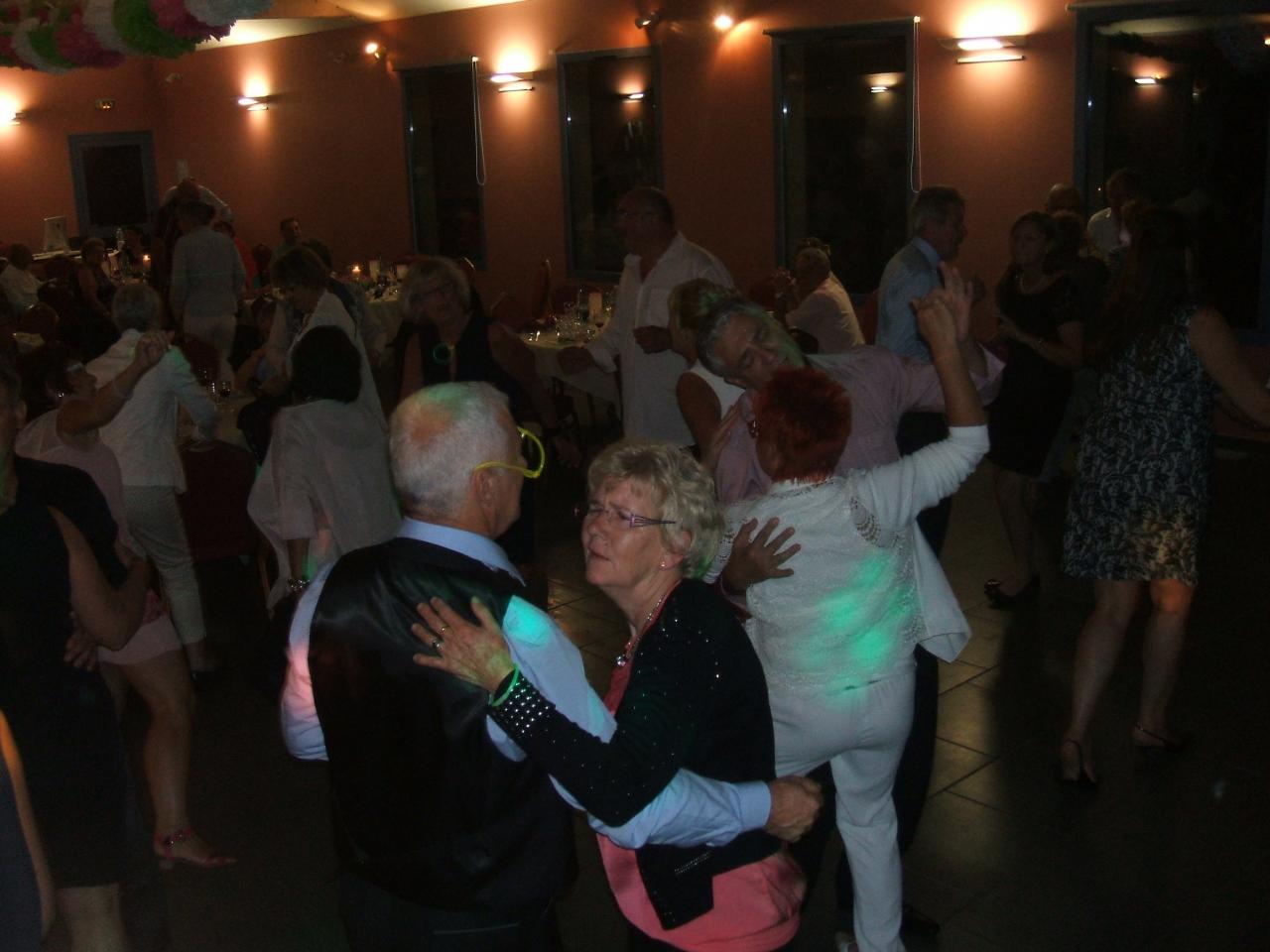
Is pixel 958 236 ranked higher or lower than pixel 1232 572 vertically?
higher

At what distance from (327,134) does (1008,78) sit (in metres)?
9.06

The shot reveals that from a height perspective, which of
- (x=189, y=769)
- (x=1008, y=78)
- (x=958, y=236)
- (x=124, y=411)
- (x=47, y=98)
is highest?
(x=47, y=98)

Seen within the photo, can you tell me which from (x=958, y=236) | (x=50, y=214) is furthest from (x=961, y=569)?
(x=50, y=214)

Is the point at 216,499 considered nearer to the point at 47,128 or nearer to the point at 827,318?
the point at 827,318

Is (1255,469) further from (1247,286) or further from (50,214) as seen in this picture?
(50,214)

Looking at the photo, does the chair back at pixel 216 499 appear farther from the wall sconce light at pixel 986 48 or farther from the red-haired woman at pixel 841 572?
the wall sconce light at pixel 986 48

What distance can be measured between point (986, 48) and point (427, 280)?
5655mm

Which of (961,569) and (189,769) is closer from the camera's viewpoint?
(189,769)

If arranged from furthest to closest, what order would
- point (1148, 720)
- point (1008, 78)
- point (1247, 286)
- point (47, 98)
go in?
point (47, 98) < point (1008, 78) < point (1247, 286) < point (1148, 720)

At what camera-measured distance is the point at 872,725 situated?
253cm

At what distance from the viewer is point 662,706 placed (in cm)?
179

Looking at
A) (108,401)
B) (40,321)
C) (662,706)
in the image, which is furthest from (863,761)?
(40,321)

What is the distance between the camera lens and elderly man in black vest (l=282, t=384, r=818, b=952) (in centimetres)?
176

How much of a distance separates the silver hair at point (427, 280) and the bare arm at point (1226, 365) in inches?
94.6
